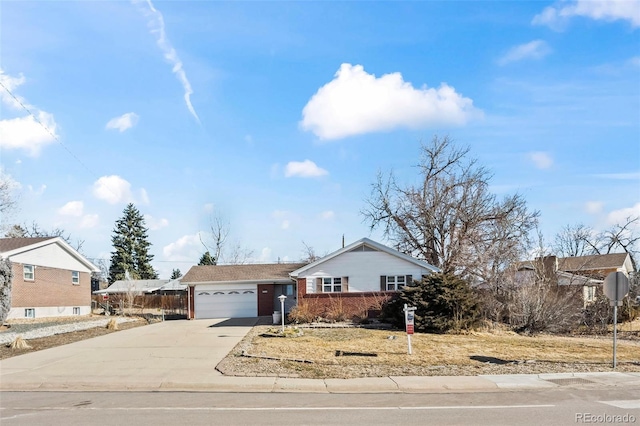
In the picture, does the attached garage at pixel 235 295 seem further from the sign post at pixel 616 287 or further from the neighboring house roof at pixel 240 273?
the sign post at pixel 616 287

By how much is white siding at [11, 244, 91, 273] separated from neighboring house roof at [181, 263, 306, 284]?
30.6ft

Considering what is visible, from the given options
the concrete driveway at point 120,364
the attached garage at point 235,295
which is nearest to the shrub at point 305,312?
the attached garage at point 235,295

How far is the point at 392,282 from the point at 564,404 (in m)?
20.9

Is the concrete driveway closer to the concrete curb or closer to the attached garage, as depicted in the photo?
the concrete curb

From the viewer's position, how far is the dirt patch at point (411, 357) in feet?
44.8

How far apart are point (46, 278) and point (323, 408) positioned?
1296 inches

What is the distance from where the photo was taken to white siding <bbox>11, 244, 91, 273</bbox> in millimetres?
34672

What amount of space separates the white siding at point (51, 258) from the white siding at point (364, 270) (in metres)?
18.1

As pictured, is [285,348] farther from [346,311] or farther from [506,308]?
[506,308]

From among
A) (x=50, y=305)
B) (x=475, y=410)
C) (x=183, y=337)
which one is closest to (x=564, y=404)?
(x=475, y=410)

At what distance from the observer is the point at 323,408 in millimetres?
9523

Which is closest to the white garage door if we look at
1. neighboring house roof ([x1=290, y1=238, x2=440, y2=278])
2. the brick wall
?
neighboring house roof ([x1=290, y1=238, x2=440, y2=278])

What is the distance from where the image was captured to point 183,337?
22469 mm

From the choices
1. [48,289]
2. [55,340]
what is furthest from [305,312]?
[48,289]
